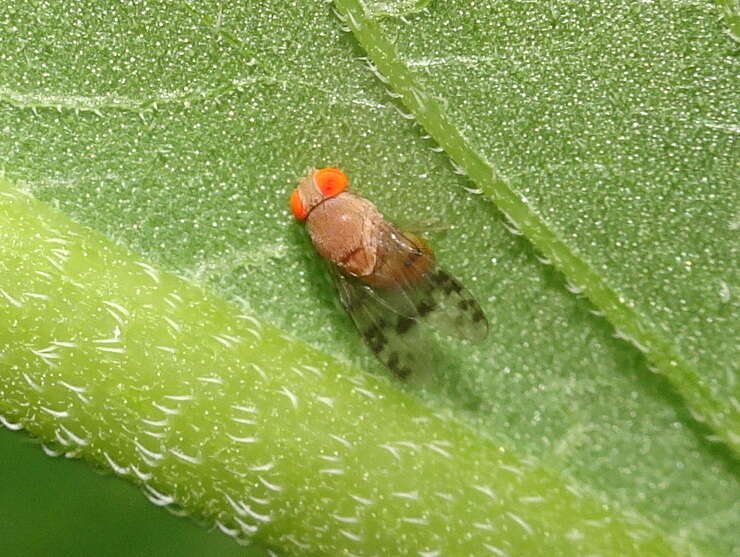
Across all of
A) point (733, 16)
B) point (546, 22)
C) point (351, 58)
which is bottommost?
point (733, 16)

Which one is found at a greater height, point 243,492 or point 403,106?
point 403,106

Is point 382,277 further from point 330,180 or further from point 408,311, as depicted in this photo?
point 330,180

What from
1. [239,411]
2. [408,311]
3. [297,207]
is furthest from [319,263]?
[239,411]

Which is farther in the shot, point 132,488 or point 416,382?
point 132,488

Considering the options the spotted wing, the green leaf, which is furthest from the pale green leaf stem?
the spotted wing

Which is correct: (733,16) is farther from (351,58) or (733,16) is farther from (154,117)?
(154,117)

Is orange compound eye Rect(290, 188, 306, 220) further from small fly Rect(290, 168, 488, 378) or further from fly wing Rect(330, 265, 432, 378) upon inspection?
fly wing Rect(330, 265, 432, 378)

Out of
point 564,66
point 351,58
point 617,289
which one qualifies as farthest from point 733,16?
point 351,58
